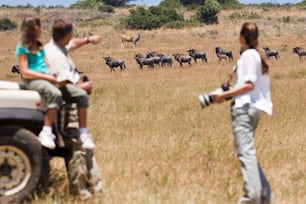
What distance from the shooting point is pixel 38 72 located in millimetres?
5852

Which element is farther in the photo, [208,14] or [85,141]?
[208,14]

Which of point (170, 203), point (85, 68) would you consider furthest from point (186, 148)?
point (85, 68)

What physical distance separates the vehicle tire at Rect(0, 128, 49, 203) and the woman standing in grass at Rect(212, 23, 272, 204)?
1850 millimetres

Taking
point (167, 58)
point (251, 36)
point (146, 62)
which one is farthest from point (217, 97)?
point (167, 58)

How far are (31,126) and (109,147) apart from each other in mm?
3136

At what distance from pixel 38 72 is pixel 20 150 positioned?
2.63 ft

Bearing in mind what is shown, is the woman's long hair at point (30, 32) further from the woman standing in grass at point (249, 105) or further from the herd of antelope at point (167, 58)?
the herd of antelope at point (167, 58)

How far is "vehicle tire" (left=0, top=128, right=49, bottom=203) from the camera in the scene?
5641 mm

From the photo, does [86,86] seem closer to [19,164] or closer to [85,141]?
[85,141]

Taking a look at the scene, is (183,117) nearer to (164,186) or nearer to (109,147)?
(109,147)

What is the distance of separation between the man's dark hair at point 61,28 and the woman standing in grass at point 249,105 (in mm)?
1599

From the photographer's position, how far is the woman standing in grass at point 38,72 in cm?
563

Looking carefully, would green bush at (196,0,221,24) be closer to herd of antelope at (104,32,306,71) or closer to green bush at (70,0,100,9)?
green bush at (70,0,100,9)

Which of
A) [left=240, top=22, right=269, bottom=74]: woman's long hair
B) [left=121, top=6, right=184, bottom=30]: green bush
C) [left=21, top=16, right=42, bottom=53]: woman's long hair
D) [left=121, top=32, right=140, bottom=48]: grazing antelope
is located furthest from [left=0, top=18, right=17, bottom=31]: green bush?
[left=240, top=22, right=269, bottom=74]: woman's long hair
